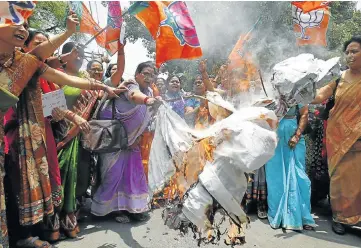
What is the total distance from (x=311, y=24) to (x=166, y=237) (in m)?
3.76

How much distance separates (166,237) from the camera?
129 inches

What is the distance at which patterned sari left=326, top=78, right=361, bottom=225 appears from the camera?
362 centimetres

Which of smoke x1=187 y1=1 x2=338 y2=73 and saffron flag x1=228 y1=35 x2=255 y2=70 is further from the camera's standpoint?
smoke x1=187 y1=1 x2=338 y2=73

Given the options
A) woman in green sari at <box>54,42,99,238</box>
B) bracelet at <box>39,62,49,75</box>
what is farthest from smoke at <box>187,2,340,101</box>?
bracelet at <box>39,62,49,75</box>

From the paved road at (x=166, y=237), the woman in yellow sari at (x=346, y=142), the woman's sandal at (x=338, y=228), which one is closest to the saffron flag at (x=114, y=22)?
the paved road at (x=166, y=237)

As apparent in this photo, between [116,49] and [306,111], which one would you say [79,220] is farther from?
[306,111]

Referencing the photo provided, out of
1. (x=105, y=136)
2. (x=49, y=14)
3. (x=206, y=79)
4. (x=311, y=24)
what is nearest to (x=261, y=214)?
(x=206, y=79)

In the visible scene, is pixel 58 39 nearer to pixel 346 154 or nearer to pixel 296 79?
pixel 296 79

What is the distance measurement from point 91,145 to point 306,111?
2.44 meters

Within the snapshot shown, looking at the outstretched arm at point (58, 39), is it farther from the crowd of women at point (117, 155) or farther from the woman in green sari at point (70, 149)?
the woman in green sari at point (70, 149)

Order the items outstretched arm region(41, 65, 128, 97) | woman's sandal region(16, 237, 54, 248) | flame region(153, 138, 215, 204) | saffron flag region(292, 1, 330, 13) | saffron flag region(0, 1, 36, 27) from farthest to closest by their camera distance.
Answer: saffron flag region(292, 1, 330, 13) < woman's sandal region(16, 237, 54, 248) < outstretched arm region(41, 65, 128, 97) < flame region(153, 138, 215, 204) < saffron flag region(0, 1, 36, 27)

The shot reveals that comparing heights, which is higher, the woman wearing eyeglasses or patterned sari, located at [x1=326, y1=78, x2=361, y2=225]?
the woman wearing eyeglasses

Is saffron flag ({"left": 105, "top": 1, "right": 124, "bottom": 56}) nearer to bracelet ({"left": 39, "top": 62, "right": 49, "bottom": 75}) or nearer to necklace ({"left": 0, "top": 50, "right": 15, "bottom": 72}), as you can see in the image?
bracelet ({"left": 39, "top": 62, "right": 49, "bottom": 75})

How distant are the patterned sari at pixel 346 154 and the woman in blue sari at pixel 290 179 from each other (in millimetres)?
297
